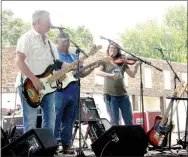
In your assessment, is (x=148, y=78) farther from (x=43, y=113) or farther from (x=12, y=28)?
(x=12, y=28)

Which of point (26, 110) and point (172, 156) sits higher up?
point (26, 110)

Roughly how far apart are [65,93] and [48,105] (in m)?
0.89

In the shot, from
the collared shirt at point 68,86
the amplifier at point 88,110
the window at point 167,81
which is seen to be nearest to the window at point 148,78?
the window at point 167,81

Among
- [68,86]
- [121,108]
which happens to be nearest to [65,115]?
[68,86]

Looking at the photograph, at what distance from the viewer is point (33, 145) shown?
10.6ft

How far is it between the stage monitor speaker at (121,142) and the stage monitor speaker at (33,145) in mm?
696

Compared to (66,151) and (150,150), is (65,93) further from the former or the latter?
(150,150)

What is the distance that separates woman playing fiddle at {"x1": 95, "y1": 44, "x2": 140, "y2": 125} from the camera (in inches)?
197

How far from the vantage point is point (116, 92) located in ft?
16.7

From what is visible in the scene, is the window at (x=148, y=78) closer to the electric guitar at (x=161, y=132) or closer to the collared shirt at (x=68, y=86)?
the electric guitar at (x=161, y=132)

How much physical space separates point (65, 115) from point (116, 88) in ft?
2.73

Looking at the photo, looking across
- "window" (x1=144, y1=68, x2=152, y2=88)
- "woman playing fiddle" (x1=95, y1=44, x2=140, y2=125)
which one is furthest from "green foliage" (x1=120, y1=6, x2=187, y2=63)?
"woman playing fiddle" (x1=95, y1=44, x2=140, y2=125)

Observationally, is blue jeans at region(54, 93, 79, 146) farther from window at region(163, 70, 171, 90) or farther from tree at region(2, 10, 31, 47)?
tree at region(2, 10, 31, 47)

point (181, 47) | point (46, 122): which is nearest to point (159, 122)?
point (46, 122)
